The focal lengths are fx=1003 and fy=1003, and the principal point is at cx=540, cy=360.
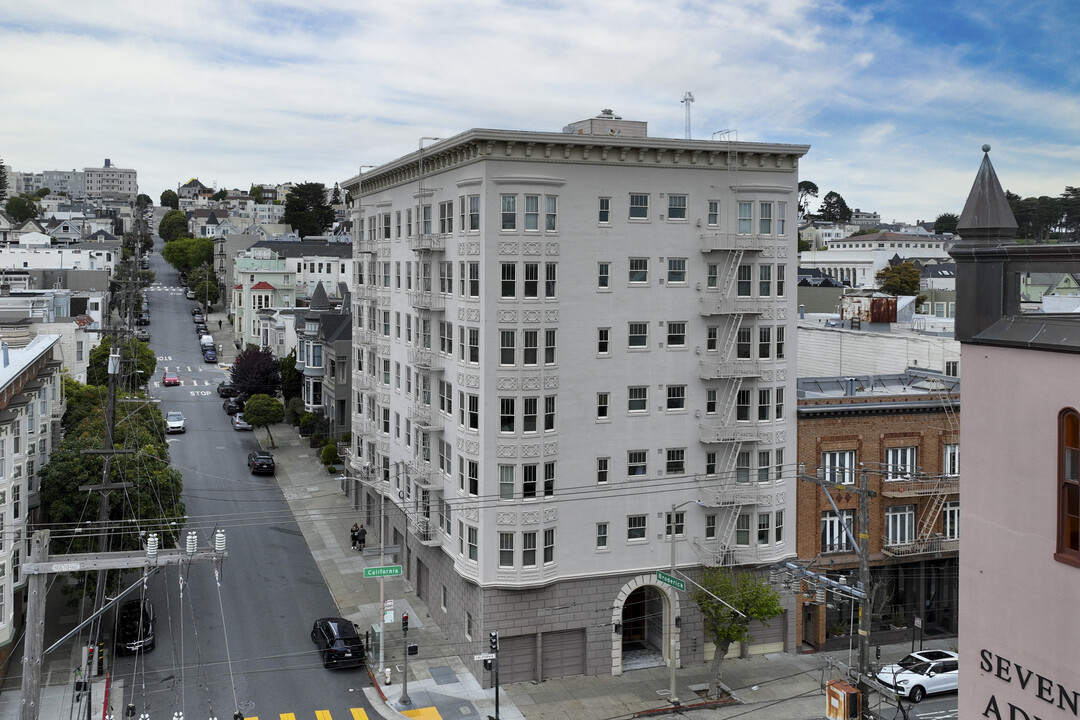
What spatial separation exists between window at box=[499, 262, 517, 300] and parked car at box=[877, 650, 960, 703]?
21663 mm

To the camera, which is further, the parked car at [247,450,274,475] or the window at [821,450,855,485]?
the parked car at [247,450,274,475]

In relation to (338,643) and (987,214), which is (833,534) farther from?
(987,214)

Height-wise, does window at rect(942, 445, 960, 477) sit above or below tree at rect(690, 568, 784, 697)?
above

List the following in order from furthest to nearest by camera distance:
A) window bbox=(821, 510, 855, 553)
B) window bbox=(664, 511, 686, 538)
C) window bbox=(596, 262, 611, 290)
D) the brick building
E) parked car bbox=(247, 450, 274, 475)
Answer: parked car bbox=(247, 450, 274, 475) → window bbox=(821, 510, 855, 553) → the brick building → window bbox=(664, 511, 686, 538) → window bbox=(596, 262, 611, 290)

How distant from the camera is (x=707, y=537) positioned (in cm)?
4381

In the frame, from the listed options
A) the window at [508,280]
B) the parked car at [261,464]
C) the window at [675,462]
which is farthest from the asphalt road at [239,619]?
the window at [508,280]

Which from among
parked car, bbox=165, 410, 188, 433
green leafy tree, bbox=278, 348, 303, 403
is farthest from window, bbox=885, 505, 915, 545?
green leafy tree, bbox=278, 348, 303, 403

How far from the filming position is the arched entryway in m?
42.5

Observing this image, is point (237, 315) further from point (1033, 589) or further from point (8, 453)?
point (1033, 589)

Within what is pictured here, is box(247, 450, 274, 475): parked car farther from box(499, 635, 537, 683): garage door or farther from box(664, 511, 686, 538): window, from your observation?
box(664, 511, 686, 538): window

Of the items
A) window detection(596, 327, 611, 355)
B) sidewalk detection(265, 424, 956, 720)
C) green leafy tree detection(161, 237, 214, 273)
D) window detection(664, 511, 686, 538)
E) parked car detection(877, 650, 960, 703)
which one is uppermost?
green leafy tree detection(161, 237, 214, 273)

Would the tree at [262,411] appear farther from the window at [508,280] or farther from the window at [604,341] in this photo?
the window at [604,341]

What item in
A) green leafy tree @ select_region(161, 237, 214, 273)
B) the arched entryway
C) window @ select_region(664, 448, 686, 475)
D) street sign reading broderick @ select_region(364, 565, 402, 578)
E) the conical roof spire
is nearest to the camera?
the conical roof spire

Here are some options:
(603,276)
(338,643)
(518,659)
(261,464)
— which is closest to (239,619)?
(338,643)
